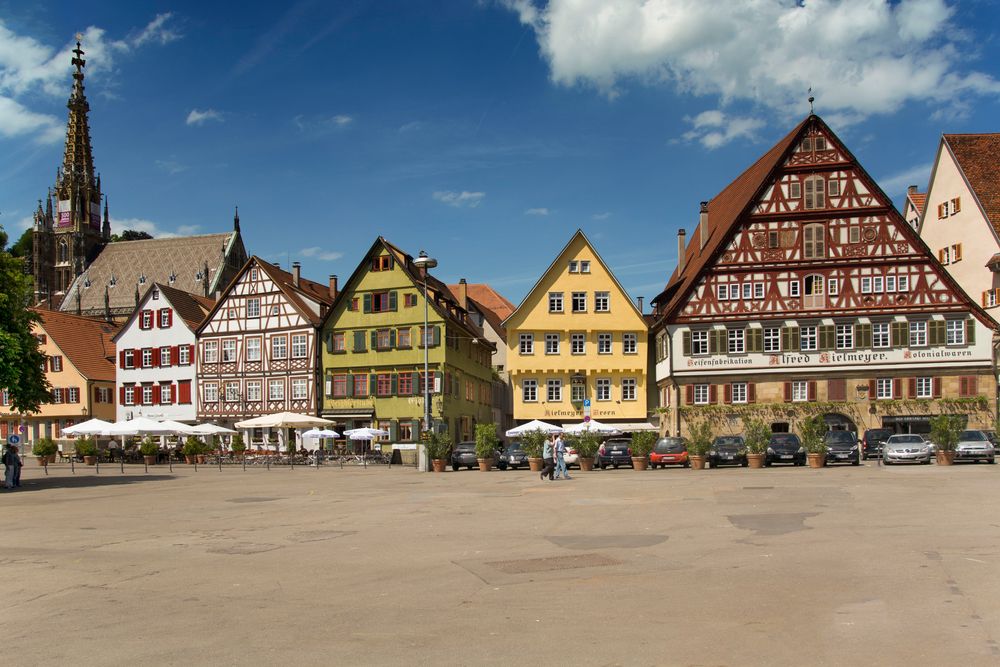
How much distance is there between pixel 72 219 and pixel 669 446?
110 m

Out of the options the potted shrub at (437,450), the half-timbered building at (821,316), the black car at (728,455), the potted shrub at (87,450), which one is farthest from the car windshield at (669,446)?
the potted shrub at (87,450)

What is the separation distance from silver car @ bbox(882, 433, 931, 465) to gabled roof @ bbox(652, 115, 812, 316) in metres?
18.2

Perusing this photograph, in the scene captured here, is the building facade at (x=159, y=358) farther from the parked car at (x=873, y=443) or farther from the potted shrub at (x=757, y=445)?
the parked car at (x=873, y=443)

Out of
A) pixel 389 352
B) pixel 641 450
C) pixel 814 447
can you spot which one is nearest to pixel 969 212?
pixel 814 447

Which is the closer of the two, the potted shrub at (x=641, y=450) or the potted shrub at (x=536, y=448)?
the potted shrub at (x=641, y=450)

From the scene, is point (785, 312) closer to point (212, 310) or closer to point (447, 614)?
point (212, 310)

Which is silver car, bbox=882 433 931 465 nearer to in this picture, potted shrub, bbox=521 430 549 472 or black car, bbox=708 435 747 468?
black car, bbox=708 435 747 468

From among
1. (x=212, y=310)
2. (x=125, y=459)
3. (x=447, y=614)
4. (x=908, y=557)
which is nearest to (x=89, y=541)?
(x=447, y=614)

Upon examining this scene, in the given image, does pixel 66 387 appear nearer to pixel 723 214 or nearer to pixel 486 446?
pixel 486 446

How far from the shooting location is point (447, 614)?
30.7 ft

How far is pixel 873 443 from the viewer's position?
145 feet

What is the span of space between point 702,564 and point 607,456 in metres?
29.5

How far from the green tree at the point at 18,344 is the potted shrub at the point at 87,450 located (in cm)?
2110

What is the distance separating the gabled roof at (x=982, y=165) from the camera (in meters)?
57.2
